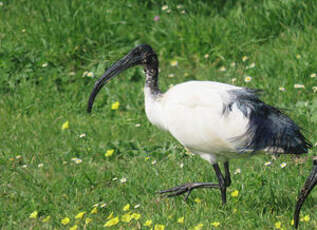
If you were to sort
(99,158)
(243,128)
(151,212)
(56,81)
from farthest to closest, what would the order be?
(56,81) → (99,158) → (151,212) → (243,128)

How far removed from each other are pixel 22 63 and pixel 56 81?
450mm

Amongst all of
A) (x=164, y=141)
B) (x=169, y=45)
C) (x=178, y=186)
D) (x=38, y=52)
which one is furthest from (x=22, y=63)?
(x=178, y=186)

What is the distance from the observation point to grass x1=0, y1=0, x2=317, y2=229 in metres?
4.48

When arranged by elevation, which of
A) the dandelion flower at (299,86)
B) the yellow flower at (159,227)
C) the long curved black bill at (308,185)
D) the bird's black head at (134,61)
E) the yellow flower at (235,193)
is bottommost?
the yellow flower at (235,193)

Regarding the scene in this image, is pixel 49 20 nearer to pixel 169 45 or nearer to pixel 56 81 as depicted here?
pixel 56 81

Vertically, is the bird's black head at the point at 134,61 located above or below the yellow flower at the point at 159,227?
above

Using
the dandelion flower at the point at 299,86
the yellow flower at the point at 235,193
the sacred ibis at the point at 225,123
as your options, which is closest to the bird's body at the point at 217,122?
the sacred ibis at the point at 225,123

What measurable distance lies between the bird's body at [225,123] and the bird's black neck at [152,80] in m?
0.22

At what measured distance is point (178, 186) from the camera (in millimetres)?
4582

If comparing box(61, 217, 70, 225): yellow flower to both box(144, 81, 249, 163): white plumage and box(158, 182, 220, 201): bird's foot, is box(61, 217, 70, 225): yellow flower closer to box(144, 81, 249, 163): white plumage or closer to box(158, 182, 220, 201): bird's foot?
box(158, 182, 220, 201): bird's foot

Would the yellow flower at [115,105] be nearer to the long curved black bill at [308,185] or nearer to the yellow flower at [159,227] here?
the yellow flower at [159,227]

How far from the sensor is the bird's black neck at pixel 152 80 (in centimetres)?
464

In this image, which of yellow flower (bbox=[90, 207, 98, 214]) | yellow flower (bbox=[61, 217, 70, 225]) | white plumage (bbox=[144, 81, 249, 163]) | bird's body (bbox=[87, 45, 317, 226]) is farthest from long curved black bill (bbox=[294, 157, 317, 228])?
yellow flower (bbox=[61, 217, 70, 225])

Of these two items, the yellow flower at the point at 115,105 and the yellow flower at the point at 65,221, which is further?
the yellow flower at the point at 115,105
